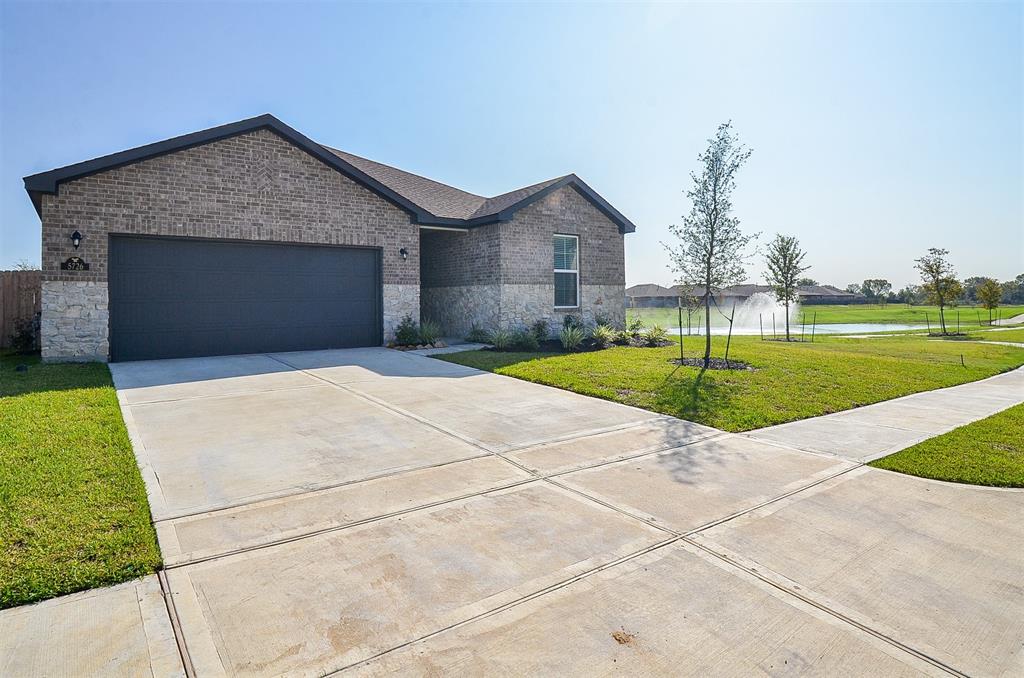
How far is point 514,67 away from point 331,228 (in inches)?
231

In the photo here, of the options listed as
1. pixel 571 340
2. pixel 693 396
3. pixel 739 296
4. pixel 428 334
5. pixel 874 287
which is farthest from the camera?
pixel 874 287

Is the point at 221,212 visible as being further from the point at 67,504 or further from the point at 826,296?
the point at 826,296

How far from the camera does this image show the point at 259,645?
2.41 m

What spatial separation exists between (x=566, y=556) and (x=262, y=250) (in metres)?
11.7

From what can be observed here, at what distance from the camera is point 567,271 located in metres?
17.1

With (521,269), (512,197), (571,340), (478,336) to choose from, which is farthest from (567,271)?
(478,336)

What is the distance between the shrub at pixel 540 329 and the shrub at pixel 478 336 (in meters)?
1.36

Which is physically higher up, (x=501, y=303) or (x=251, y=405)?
(x=501, y=303)

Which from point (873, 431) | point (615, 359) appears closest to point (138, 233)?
point (615, 359)

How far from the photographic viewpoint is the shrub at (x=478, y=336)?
1532cm

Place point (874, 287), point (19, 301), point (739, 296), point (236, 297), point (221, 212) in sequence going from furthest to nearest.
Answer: point (874, 287) < point (739, 296) < point (19, 301) < point (236, 297) < point (221, 212)

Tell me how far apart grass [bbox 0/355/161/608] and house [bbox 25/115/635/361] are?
16.2 ft

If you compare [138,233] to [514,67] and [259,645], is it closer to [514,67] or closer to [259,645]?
[514,67]

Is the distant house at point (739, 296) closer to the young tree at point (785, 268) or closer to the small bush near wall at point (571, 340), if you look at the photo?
the young tree at point (785, 268)
